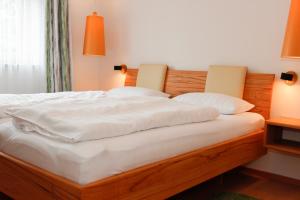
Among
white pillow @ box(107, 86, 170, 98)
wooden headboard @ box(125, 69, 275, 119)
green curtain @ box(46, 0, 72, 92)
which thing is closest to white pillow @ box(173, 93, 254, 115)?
wooden headboard @ box(125, 69, 275, 119)

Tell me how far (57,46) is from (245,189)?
283 cm

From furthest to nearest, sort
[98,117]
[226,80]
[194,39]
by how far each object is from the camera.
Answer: [194,39]
[226,80]
[98,117]

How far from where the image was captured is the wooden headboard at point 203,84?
2.83 meters

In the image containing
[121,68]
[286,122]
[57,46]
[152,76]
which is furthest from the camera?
[121,68]

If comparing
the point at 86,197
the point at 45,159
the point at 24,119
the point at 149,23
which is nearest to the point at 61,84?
the point at 149,23

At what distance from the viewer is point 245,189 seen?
8.57 ft

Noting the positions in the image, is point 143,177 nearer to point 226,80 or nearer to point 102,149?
point 102,149

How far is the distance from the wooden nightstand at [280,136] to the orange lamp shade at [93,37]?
2.41 m

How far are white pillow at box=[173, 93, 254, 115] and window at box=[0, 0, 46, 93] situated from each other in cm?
203

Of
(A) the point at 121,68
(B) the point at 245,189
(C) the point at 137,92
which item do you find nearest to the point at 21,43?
(A) the point at 121,68

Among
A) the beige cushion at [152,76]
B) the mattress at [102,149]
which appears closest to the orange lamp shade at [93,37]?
the beige cushion at [152,76]

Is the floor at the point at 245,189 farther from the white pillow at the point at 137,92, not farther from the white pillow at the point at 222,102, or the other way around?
the white pillow at the point at 137,92

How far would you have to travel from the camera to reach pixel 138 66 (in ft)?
13.3

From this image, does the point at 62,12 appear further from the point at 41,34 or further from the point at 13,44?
the point at 13,44
